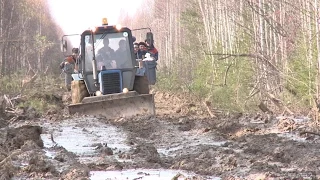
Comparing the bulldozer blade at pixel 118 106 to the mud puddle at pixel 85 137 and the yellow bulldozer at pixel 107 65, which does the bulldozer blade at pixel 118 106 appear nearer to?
the yellow bulldozer at pixel 107 65

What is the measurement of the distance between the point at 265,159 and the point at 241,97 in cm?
889

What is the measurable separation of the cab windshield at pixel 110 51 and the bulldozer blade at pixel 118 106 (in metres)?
1.32

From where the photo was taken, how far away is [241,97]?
1478 centimetres

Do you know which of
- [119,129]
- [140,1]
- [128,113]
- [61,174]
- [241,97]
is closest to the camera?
[61,174]

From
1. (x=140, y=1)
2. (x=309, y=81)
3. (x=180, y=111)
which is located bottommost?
(x=180, y=111)

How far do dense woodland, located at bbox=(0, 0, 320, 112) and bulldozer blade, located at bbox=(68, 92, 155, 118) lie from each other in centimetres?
178

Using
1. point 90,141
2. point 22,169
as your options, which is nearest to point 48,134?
point 90,141

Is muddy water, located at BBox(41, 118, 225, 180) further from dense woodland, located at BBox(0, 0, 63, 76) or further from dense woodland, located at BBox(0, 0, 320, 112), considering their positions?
dense woodland, located at BBox(0, 0, 63, 76)

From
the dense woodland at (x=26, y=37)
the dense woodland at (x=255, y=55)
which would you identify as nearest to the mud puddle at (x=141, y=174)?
the dense woodland at (x=255, y=55)

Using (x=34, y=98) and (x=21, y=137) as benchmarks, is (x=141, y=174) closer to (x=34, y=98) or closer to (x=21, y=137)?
(x=21, y=137)

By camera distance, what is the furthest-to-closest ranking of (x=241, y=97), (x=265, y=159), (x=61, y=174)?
1. (x=241, y=97)
2. (x=265, y=159)
3. (x=61, y=174)

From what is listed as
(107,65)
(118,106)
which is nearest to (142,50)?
(107,65)

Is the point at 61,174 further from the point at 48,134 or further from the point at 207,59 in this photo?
the point at 207,59

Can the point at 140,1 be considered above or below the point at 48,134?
above
